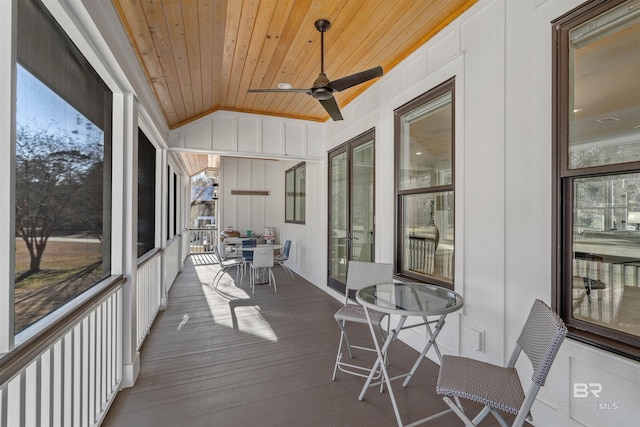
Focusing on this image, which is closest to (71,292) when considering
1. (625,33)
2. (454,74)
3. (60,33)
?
(60,33)

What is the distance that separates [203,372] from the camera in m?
2.55

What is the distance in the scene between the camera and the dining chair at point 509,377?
1.24 m

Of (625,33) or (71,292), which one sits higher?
(625,33)

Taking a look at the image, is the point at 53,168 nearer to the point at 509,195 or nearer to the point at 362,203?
the point at 509,195

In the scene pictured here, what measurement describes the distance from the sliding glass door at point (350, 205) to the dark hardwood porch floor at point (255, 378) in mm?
907

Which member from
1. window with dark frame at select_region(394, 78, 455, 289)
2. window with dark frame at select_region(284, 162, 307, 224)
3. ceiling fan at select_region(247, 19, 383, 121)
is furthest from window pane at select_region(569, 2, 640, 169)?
window with dark frame at select_region(284, 162, 307, 224)

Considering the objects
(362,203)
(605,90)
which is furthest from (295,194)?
(605,90)

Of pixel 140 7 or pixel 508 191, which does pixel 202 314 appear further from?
pixel 508 191

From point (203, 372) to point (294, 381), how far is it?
820 millimetres

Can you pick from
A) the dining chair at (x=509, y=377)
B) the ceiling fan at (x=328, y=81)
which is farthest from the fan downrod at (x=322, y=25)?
the dining chair at (x=509, y=377)

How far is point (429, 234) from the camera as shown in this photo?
2.98 metres

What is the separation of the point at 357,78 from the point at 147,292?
3.15 m

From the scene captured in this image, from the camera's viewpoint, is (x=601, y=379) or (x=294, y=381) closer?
(x=601, y=379)

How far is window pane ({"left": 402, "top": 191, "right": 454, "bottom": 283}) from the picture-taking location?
2.74m
